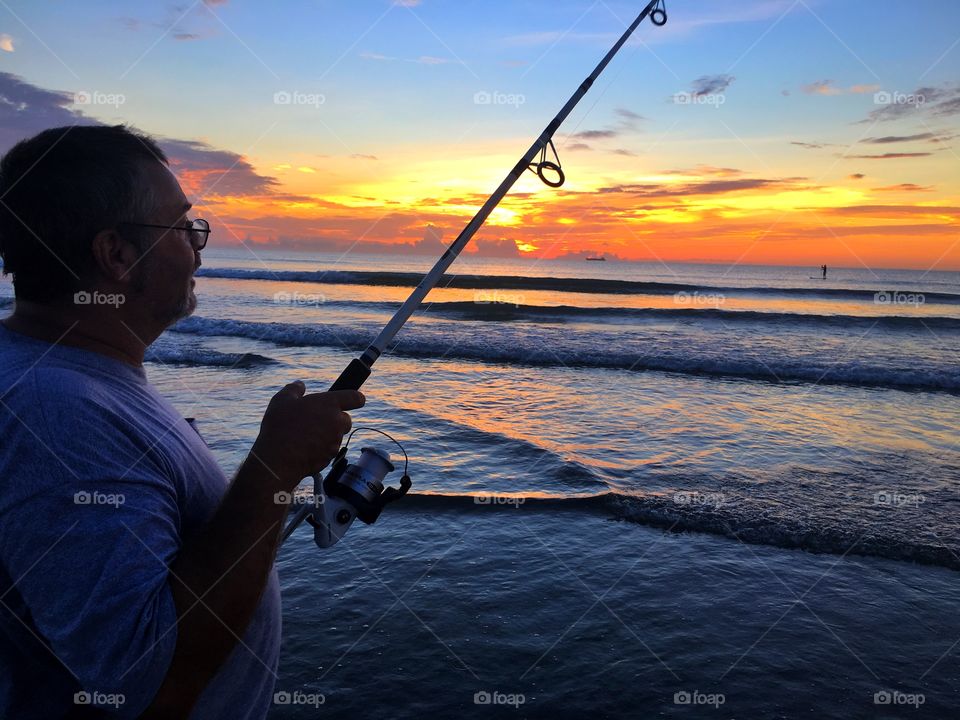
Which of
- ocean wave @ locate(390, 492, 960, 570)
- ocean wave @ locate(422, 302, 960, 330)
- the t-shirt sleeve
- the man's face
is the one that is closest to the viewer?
the t-shirt sleeve

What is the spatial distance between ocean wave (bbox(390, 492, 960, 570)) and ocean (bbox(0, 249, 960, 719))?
0.09 feet

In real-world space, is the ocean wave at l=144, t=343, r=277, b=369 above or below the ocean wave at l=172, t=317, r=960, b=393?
below

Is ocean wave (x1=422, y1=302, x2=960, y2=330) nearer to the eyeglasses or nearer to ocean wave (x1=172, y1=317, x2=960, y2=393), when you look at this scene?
ocean wave (x1=172, y1=317, x2=960, y2=393)

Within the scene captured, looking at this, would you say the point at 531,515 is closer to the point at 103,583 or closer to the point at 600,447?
the point at 600,447

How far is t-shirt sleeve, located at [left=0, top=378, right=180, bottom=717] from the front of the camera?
958mm

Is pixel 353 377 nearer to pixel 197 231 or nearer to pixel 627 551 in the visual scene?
pixel 197 231

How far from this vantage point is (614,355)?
1717 centimetres

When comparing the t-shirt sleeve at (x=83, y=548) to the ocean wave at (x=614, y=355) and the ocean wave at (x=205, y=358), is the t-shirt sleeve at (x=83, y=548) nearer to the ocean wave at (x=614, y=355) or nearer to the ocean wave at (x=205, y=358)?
the ocean wave at (x=205, y=358)

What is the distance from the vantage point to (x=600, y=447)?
Answer: 8.42m

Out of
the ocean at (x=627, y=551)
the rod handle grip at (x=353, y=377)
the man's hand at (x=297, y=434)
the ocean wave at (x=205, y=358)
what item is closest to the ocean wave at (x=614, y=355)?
the ocean at (x=627, y=551)

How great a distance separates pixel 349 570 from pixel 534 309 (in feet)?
83.7

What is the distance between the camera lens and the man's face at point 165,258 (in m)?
1.35

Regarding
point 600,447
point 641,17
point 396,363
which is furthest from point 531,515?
point 396,363

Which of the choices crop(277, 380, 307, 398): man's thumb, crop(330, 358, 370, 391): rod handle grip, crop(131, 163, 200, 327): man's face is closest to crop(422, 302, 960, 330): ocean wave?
crop(330, 358, 370, 391): rod handle grip
